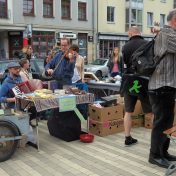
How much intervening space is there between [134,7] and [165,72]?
1218 inches

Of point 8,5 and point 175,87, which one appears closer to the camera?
point 175,87

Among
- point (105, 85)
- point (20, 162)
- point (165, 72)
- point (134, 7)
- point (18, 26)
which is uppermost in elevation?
point (134, 7)

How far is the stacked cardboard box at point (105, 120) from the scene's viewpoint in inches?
246

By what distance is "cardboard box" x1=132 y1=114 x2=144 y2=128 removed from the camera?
6872 millimetres

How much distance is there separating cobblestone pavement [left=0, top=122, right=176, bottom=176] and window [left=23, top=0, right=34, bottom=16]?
68.9 feet

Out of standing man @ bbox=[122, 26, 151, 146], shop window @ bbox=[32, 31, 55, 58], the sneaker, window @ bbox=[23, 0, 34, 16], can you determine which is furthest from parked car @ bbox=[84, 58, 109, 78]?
Result: standing man @ bbox=[122, 26, 151, 146]

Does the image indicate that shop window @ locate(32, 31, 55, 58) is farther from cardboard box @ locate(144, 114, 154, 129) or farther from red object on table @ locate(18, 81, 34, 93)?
red object on table @ locate(18, 81, 34, 93)

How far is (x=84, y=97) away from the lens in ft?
19.4

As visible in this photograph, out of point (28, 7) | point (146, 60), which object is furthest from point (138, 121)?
point (28, 7)

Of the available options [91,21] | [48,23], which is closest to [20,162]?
[48,23]

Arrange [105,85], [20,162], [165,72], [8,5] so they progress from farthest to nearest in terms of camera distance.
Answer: [8,5] → [105,85] → [20,162] → [165,72]

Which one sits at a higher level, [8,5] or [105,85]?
[8,5]

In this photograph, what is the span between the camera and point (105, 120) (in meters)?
6.27

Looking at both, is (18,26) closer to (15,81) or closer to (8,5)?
(8,5)
